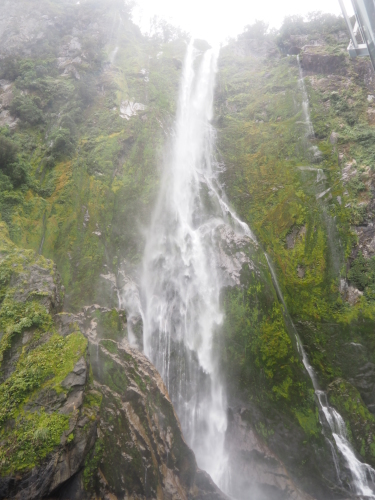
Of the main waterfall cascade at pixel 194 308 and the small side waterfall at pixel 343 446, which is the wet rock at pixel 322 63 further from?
the small side waterfall at pixel 343 446

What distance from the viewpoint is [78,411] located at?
8.12 meters

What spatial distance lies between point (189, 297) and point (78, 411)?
8188 mm

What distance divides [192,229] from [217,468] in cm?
1222

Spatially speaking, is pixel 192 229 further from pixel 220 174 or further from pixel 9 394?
pixel 9 394

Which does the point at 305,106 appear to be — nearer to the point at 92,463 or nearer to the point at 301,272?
the point at 301,272

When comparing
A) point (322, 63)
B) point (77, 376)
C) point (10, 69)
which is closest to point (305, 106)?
point (322, 63)

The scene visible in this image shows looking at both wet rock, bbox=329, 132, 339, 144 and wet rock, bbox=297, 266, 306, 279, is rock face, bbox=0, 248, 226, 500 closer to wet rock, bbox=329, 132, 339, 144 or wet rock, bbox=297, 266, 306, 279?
wet rock, bbox=297, 266, 306, 279

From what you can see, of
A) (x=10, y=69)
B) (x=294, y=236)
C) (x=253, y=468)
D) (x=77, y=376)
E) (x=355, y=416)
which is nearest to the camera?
(x=77, y=376)

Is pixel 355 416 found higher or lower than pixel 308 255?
lower

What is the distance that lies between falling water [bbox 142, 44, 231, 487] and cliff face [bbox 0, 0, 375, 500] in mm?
723

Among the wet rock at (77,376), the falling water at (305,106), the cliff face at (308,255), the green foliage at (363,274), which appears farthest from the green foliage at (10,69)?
the green foliage at (363,274)

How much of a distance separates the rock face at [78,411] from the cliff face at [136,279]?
0.05m

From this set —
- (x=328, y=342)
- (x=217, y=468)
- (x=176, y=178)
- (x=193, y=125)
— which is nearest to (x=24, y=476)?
(x=217, y=468)

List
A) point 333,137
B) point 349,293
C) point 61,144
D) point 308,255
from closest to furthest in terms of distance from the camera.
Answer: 1. point 349,293
2. point 308,255
3. point 333,137
4. point 61,144
